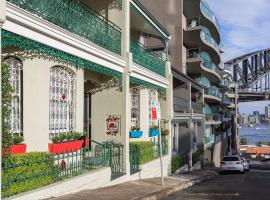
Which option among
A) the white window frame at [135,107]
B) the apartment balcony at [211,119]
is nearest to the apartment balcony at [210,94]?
the apartment balcony at [211,119]

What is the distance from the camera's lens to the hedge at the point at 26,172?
378 inches

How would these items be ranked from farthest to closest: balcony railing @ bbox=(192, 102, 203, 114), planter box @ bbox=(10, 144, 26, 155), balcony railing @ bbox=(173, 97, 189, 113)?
balcony railing @ bbox=(192, 102, 203, 114)
balcony railing @ bbox=(173, 97, 189, 113)
planter box @ bbox=(10, 144, 26, 155)

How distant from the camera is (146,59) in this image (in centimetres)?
2086

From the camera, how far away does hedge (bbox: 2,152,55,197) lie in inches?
378

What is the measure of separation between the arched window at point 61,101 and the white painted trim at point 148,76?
12.3 ft

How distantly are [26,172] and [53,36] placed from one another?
3.26 meters

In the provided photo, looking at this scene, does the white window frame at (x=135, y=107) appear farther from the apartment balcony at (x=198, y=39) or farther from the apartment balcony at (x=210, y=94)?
the apartment balcony at (x=210, y=94)

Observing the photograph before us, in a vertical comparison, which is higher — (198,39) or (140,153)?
(198,39)

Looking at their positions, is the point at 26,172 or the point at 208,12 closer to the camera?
the point at 26,172

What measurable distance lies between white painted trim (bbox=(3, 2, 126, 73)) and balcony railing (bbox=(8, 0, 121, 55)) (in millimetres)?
289

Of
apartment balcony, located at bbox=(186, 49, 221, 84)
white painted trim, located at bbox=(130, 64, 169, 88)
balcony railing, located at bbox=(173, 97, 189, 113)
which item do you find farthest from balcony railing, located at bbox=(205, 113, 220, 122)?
white painted trim, located at bbox=(130, 64, 169, 88)

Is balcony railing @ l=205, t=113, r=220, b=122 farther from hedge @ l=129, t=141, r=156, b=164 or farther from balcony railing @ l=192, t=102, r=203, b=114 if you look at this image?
hedge @ l=129, t=141, r=156, b=164

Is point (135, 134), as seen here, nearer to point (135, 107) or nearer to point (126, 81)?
point (135, 107)

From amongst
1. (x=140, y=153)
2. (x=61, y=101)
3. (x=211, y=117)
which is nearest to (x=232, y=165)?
(x=140, y=153)
